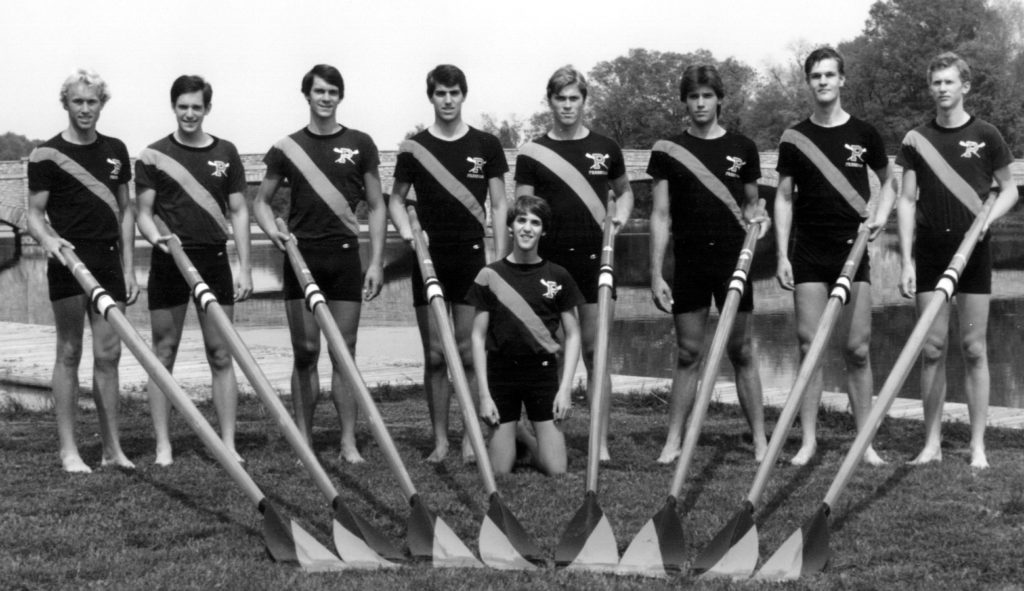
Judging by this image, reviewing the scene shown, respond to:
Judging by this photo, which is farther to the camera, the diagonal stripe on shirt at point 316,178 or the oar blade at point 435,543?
the diagonal stripe on shirt at point 316,178

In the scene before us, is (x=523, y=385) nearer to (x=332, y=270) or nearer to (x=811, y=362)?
(x=332, y=270)

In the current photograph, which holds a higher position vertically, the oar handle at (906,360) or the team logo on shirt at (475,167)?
the team logo on shirt at (475,167)

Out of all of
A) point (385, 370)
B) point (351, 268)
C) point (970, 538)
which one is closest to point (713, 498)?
point (970, 538)

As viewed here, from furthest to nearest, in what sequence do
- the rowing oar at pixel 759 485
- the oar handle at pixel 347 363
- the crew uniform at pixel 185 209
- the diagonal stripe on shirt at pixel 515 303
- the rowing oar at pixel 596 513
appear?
the crew uniform at pixel 185 209, the diagonal stripe on shirt at pixel 515 303, the oar handle at pixel 347 363, the rowing oar at pixel 596 513, the rowing oar at pixel 759 485

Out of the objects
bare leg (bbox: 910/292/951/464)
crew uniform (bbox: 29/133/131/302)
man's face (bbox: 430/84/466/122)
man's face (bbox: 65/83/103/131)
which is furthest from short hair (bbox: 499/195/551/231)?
man's face (bbox: 65/83/103/131)

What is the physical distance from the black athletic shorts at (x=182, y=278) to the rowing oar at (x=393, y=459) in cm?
42

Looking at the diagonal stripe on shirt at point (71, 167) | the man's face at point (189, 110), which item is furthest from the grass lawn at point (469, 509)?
the man's face at point (189, 110)

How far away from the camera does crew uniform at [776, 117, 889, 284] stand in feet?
22.2

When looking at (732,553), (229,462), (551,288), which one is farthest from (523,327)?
(732,553)

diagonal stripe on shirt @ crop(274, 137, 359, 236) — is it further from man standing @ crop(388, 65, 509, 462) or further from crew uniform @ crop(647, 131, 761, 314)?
crew uniform @ crop(647, 131, 761, 314)

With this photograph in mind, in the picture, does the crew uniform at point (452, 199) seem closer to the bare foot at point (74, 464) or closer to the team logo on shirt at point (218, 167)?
the team logo on shirt at point (218, 167)

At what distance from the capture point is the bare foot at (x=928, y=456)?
6.84 meters

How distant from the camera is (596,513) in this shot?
5.35 m

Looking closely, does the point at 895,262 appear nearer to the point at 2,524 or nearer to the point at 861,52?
the point at 2,524
